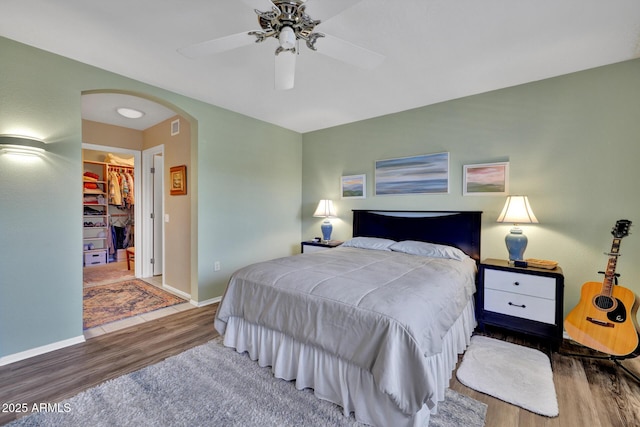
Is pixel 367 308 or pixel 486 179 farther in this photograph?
pixel 486 179

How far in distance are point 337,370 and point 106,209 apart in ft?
21.1

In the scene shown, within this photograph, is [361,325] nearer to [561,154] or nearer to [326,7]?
[326,7]

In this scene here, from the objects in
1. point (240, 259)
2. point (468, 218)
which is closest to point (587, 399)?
point (468, 218)

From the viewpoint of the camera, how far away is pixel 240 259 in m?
3.82

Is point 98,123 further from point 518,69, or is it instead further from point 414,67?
point 518,69

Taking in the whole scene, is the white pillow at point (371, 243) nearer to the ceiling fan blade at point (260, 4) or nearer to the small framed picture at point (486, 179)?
the small framed picture at point (486, 179)

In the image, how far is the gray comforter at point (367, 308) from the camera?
1388 mm

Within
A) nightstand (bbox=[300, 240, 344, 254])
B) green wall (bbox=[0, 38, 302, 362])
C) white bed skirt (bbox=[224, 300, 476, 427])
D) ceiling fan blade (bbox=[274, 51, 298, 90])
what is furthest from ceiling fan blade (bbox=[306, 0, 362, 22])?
nightstand (bbox=[300, 240, 344, 254])

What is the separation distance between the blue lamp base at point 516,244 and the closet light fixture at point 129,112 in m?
4.64

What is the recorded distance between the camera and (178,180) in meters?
3.67

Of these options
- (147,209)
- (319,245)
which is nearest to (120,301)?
(147,209)

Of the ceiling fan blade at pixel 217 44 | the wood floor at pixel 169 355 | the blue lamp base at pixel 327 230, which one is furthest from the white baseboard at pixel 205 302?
the ceiling fan blade at pixel 217 44

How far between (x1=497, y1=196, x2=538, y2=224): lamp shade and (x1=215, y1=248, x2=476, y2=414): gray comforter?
2.16ft

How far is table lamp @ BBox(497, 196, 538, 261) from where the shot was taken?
2.56 m
